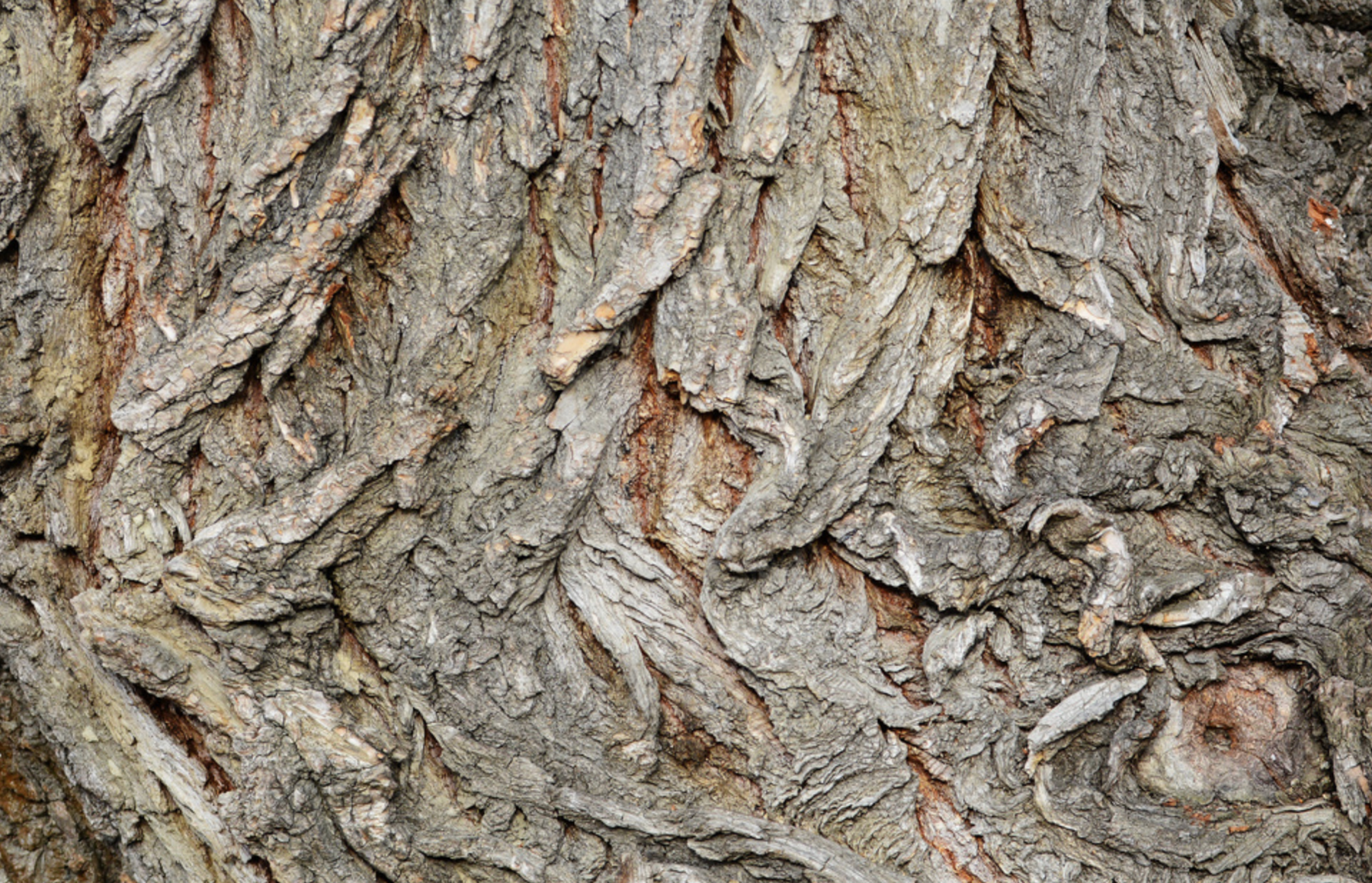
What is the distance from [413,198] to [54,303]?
42.3 inches

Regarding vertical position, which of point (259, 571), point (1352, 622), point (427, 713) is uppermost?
point (259, 571)

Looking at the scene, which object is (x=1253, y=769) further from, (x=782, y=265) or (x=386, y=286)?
(x=386, y=286)

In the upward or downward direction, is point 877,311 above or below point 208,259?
below

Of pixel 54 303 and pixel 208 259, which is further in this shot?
pixel 54 303

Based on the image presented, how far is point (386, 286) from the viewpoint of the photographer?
8.85ft

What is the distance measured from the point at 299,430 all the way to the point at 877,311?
5.05 ft

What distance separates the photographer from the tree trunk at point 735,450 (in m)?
2.58

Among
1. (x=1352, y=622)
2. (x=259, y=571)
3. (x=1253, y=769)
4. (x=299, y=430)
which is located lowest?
(x=1253, y=769)

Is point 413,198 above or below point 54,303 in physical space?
below

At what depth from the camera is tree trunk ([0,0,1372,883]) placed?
2.58 metres

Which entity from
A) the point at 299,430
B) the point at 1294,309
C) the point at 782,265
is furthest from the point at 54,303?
the point at 1294,309

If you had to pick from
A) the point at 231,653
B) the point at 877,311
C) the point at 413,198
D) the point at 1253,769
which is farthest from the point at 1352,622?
the point at 231,653

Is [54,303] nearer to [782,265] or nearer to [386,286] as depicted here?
[386,286]

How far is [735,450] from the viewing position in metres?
2.74
